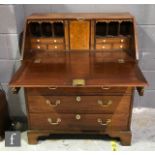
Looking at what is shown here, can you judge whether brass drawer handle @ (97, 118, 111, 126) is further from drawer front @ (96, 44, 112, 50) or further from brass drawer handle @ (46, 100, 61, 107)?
drawer front @ (96, 44, 112, 50)

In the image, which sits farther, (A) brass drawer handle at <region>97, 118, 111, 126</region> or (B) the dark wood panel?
(A) brass drawer handle at <region>97, 118, 111, 126</region>

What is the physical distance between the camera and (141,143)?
2139mm

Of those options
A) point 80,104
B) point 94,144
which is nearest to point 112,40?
point 80,104

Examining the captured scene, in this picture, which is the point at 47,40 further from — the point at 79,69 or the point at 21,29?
the point at 79,69

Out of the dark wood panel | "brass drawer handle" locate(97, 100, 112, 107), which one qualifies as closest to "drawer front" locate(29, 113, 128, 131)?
"brass drawer handle" locate(97, 100, 112, 107)

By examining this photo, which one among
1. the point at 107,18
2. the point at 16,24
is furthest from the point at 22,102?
the point at 107,18

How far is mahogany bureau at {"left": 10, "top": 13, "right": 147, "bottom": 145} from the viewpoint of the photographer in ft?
6.04

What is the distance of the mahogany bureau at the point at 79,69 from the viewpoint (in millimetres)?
1841

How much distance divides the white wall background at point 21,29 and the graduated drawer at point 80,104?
1.55 feet

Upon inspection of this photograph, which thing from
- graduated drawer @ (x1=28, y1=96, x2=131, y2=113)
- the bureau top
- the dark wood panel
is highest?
the bureau top

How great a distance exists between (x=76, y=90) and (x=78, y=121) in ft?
0.95

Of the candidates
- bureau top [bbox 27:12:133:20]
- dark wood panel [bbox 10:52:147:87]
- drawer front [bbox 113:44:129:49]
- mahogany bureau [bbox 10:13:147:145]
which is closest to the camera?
dark wood panel [bbox 10:52:147:87]

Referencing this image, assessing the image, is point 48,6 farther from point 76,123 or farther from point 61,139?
point 61,139

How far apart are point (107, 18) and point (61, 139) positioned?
110cm
